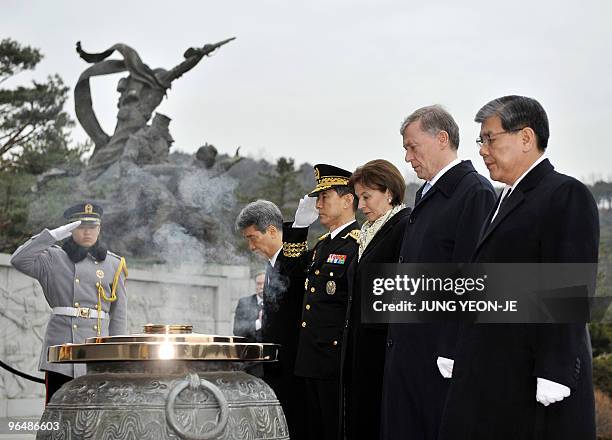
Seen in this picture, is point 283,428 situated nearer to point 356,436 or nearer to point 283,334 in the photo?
point 356,436

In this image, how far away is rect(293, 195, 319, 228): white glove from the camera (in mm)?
5293

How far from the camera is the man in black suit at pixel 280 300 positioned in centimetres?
529

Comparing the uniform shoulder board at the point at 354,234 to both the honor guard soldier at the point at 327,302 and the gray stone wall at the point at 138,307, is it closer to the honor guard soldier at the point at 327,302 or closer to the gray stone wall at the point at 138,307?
the honor guard soldier at the point at 327,302

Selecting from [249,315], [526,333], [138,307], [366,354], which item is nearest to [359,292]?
[366,354]

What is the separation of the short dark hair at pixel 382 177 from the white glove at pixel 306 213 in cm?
72

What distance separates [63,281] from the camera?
19.1 ft

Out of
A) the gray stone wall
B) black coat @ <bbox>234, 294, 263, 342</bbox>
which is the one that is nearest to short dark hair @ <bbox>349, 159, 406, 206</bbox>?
black coat @ <bbox>234, 294, 263, 342</bbox>

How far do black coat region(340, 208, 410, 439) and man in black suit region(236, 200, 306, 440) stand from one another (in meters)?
0.81

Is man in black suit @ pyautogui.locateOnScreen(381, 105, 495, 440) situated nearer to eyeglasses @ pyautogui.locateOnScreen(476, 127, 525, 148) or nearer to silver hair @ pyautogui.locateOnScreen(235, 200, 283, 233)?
eyeglasses @ pyautogui.locateOnScreen(476, 127, 525, 148)

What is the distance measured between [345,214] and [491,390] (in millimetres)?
2101

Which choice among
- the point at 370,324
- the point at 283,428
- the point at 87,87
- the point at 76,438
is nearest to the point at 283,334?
the point at 370,324

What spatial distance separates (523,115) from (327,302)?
1.83 m

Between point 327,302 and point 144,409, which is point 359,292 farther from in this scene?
point 144,409

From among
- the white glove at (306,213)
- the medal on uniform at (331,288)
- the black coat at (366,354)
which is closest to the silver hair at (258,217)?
the white glove at (306,213)
